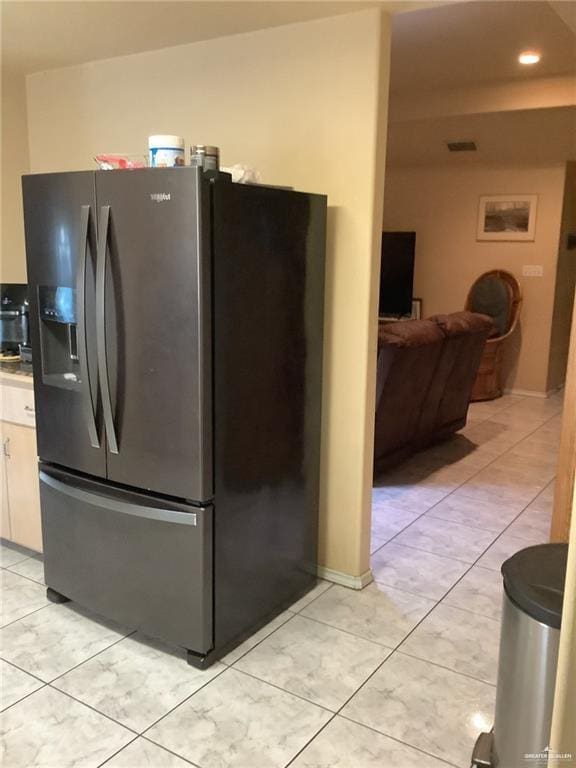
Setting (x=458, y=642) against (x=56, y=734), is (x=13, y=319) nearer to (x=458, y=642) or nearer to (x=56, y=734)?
(x=56, y=734)

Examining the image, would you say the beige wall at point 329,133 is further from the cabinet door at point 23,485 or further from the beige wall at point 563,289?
the beige wall at point 563,289

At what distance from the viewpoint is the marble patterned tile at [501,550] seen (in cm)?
315

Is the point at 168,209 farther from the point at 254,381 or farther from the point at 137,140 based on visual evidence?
the point at 137,140

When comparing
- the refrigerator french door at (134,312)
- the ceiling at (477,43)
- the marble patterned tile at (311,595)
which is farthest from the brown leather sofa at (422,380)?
the refrigerator french door at (134,312)

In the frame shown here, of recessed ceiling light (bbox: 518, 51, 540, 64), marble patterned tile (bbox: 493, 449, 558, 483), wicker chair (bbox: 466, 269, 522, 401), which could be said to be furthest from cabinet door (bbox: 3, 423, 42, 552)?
wicker chair (bbox: 466, 269, 522, 401)

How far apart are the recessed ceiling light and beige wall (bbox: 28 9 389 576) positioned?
83.2 inches

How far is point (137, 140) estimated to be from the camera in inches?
126

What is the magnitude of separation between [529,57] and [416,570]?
332 centimetres

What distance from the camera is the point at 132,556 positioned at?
2.38m

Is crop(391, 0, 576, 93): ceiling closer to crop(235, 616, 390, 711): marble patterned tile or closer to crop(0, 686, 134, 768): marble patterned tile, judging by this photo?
crop(235, 616, 390, 711): marble patterned tile

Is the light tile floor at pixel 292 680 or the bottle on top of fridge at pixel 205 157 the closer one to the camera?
the light tile floor at pixel 292 680

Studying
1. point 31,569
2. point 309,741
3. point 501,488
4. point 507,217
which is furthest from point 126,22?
point 507,217

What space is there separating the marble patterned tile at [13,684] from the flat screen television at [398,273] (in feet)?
18.5

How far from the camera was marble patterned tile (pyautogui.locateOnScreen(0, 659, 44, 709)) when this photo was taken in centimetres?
214
